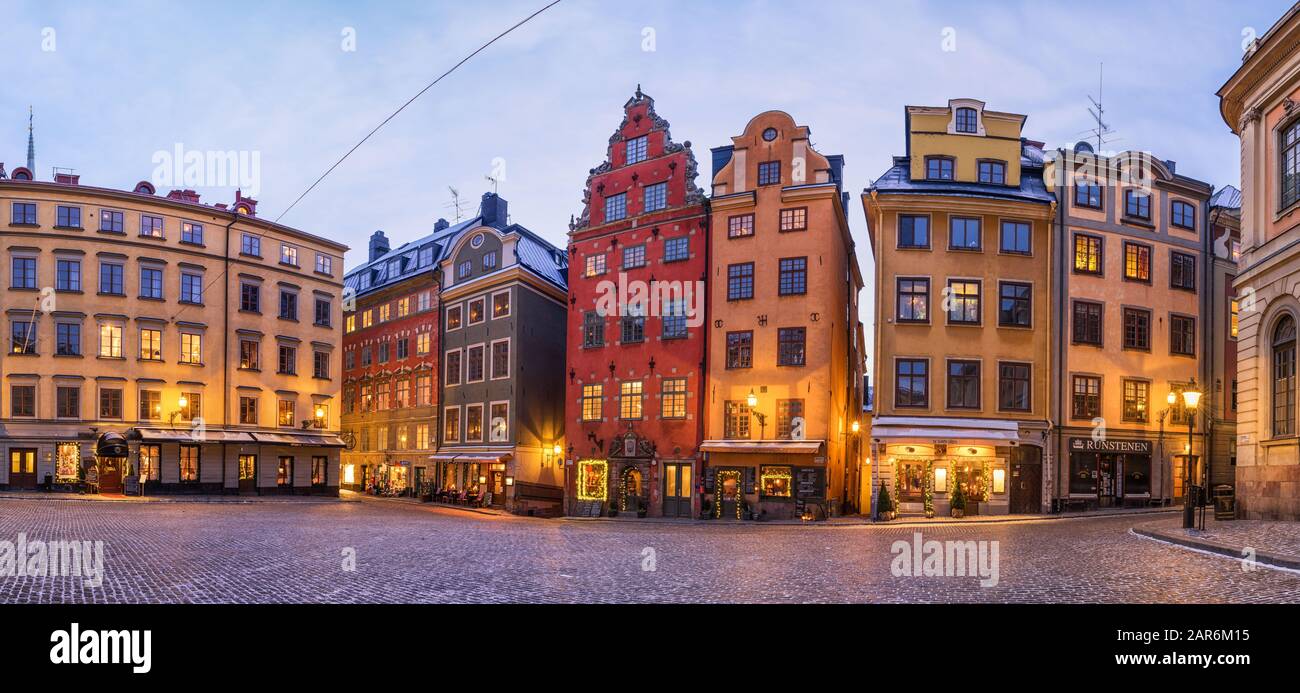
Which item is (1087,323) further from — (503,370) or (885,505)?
(503,370)

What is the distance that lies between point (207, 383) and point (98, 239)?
8971 millimetres

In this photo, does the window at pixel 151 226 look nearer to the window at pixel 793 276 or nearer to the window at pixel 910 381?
the window at pixel 793 276

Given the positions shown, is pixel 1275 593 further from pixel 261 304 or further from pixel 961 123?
pixel 261 304

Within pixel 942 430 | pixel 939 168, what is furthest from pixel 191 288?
pixel 942 430

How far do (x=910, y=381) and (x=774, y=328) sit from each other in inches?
229

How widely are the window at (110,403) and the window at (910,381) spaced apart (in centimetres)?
3810

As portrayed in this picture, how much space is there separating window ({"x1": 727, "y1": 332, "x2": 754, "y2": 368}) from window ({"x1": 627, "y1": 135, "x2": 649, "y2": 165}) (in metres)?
9.60

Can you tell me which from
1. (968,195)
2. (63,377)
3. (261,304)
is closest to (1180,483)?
(968,195)

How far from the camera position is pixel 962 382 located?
38.2m

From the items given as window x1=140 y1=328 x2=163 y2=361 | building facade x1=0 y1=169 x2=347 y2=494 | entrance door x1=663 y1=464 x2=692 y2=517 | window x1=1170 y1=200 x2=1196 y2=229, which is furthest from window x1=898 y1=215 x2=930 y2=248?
window x1=140 y1=328 x2=163 y2=361

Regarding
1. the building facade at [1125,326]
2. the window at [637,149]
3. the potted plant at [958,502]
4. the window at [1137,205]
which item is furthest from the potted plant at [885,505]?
the window at [637,149]

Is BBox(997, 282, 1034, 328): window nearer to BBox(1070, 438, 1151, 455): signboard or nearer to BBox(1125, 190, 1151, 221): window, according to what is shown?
BBox(1070, 438, 1151, 455): signboard

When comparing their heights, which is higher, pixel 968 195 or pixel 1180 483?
pixel 968 195

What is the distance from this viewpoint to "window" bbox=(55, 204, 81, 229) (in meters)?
48.7
